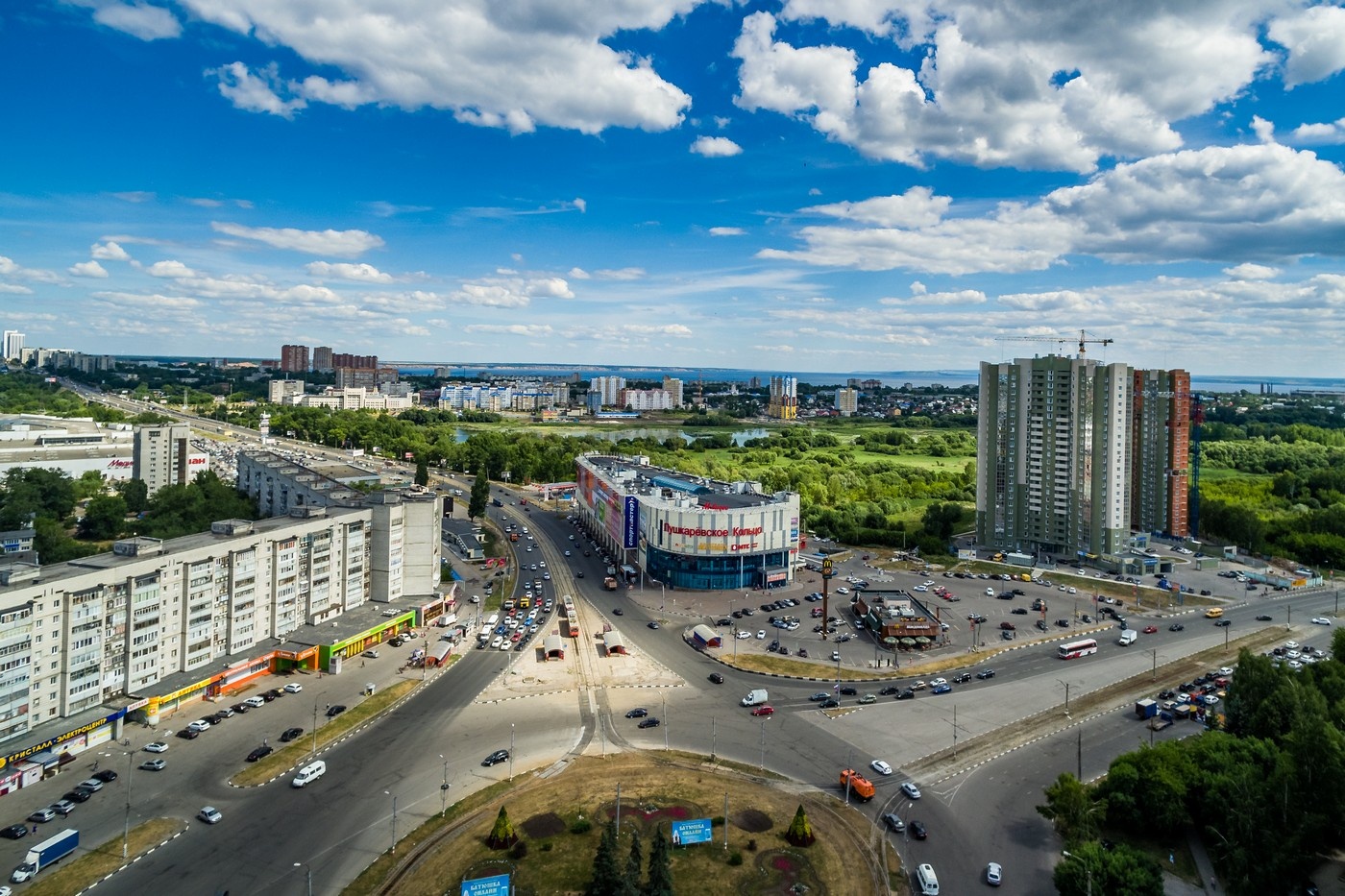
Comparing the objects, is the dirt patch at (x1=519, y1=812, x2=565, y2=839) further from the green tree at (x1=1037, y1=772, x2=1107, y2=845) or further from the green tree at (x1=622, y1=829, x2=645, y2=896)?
the green tree at (x1=1037, y1=772, x2=1107, y2=845)

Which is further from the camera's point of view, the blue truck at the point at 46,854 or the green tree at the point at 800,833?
the green tree at the point at 800,833

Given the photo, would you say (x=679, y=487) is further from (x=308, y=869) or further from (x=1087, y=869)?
(x=1087, y=869)

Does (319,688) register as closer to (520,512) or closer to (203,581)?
(203,581)

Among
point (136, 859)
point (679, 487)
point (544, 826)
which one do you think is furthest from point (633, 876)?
point (679, 487)

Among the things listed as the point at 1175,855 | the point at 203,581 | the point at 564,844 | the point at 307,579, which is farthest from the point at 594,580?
the point at 1175,855

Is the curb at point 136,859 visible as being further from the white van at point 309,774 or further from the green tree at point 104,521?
the green tree at point 104,521

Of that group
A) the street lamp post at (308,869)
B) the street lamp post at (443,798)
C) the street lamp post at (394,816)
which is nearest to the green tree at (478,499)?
the street lamp post at (443,798)

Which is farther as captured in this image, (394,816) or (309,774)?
(309,774)
